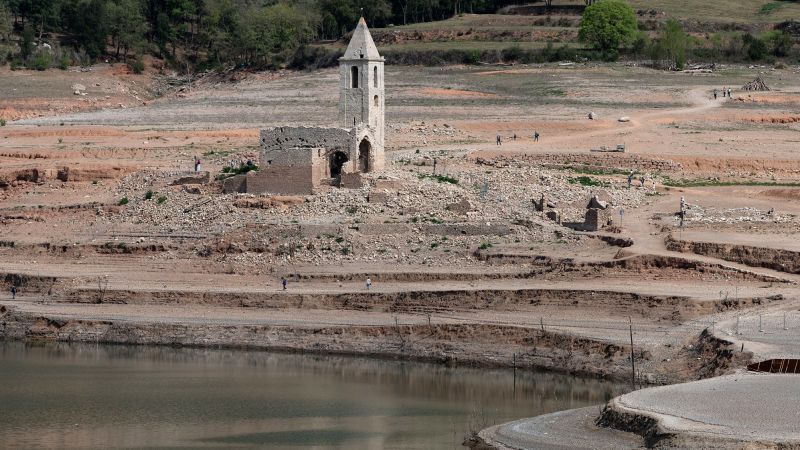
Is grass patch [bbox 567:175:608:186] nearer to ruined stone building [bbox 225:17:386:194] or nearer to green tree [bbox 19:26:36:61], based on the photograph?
ruined stone building [bbox 225:17:386:194]

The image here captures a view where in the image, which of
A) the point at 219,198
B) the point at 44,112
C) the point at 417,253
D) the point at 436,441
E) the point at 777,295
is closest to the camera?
the point at 436,441

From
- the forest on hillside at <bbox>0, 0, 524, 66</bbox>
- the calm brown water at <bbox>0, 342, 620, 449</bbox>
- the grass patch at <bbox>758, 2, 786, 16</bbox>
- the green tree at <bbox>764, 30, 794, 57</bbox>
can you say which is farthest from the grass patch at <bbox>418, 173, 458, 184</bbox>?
the grass patch at <bbox>758, 2, 786, 16</bbox>

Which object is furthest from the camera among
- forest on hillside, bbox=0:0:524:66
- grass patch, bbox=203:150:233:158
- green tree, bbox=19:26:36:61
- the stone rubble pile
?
forest on hillside, bbox=0:0:524:66

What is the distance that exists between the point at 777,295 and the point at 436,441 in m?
14.0

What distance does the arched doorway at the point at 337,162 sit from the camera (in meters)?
63.2

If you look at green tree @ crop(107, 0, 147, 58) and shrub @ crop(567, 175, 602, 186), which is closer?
shrub @ crop(567, 175, 602, 186)

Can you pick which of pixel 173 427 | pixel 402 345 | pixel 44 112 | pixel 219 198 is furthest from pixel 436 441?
pixel 44 112

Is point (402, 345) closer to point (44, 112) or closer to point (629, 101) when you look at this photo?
point (629, 101)

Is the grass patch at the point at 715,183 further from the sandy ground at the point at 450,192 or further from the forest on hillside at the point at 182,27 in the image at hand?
the forest on hillside at the point at 182,27

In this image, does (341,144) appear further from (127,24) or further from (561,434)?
(127,24)

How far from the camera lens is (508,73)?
3831 inches

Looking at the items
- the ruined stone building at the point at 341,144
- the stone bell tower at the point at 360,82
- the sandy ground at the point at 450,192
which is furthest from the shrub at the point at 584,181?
the stone bell tower at the point at 360,82

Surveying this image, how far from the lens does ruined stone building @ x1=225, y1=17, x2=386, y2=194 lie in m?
61.9

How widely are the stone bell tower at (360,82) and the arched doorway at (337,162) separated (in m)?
1.00
